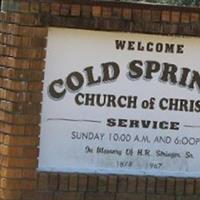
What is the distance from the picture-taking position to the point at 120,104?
23.7 ft

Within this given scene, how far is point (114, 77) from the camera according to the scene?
720cm

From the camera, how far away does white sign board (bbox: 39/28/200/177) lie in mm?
7129

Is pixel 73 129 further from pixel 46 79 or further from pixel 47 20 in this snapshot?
pixel 47 20

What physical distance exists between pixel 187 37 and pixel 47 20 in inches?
51.4

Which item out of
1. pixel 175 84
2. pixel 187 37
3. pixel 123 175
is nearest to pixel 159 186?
pixel 123 175

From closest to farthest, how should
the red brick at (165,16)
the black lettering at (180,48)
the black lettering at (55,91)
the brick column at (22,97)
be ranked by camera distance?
1. the brick column at (22,97)
2. the black lettering at (55,91)
3. the red brick at (165,16)
4. the black lettering at (180,48)

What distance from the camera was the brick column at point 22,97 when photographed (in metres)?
6.99

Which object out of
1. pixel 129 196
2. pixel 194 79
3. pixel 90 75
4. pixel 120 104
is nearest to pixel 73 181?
pixel 129 196

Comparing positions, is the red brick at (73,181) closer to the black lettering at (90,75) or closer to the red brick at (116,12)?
the black lettering at (90,75)

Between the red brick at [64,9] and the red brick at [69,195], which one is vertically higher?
the red brick at [64,9]

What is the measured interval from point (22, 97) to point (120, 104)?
35.1 inches

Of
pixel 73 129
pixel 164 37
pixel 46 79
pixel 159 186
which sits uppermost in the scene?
pixel 164 37

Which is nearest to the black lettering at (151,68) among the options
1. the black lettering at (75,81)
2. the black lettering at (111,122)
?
the black lettering at (111,122)

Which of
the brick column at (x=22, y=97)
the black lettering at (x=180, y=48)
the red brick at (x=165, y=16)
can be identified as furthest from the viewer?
the black lettering at (x=180, y=48)
